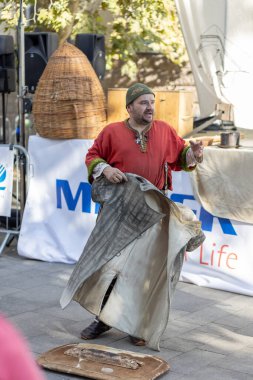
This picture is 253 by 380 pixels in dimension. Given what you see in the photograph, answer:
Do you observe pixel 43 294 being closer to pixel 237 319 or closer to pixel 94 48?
pixel 237 319

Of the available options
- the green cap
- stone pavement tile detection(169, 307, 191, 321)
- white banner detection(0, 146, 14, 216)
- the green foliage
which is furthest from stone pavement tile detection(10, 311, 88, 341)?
the green foliage

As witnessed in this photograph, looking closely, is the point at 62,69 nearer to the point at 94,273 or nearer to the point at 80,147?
the point at 80,147

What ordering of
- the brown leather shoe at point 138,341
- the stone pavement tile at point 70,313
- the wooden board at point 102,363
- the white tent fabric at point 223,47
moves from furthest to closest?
the white tent fabric at point 223,47, the stone pavement tile at point 70,313, the brown leather shoe at point 138,341, the wooden board at point 102,363

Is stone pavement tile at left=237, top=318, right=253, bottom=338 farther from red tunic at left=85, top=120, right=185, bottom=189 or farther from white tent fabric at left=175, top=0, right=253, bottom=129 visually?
white tent fabric at left=175, top=0, right=253, bottom=129

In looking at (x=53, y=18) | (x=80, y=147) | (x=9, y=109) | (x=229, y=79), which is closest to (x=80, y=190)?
(x=80, y=147)

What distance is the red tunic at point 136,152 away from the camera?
466cm

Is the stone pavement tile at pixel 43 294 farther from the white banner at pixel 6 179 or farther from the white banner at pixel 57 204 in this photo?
the white banner at pixel 6 179

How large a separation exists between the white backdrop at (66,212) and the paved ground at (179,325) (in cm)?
23

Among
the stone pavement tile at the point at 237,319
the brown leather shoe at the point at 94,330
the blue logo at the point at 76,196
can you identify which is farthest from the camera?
the blue logo at the point at 76,196

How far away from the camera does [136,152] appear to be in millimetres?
4660

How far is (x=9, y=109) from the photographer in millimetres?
18547

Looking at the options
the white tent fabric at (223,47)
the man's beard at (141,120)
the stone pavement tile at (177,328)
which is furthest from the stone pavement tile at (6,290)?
the white tent fabric at (223,47)

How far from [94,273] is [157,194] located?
604 mm

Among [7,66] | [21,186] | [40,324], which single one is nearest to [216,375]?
[40,324]
